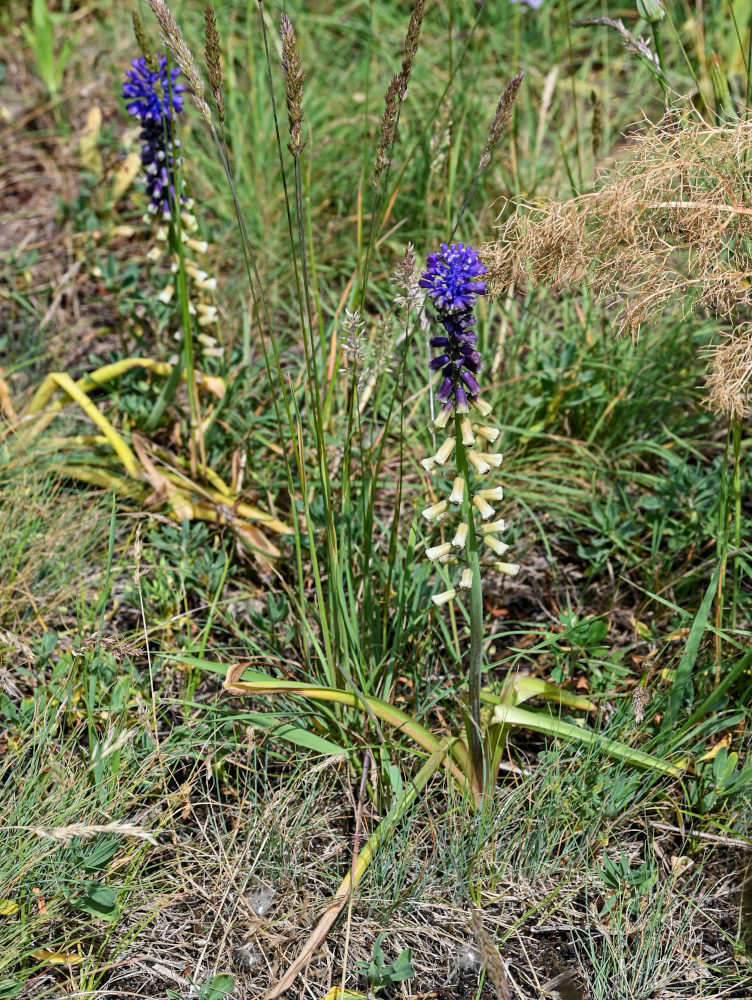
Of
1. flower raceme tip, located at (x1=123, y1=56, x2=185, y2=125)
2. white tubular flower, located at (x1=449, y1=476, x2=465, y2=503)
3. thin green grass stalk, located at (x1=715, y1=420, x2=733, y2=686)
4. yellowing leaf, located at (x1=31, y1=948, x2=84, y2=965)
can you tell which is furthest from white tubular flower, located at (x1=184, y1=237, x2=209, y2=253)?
yellowing leaf, located at (x1=31, y1=948, x2=84, y2=965)

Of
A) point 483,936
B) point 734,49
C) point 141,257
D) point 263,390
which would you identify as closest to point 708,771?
point 483,936

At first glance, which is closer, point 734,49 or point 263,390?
point 263,390

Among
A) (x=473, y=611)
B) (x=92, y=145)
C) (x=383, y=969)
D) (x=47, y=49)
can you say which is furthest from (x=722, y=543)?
(x=47, y=49)

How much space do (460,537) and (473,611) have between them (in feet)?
0.51

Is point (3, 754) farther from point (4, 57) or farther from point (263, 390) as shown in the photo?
point (4, 57)

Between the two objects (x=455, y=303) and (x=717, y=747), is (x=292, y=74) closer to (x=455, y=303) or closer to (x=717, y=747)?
(x=455, y=303)

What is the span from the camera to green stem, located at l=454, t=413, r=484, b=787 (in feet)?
5.84

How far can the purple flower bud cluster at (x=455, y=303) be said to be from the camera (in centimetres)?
162

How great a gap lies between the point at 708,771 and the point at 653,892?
0.30m

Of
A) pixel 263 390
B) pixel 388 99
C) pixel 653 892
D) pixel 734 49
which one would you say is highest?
pixel 388 99

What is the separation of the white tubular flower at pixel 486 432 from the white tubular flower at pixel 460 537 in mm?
181

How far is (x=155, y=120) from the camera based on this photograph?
2551 mm

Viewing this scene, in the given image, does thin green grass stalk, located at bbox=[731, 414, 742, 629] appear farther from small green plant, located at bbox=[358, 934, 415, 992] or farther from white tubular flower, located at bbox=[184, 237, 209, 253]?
white tubular flower, located at bbox=[184, 237, 209, 253]

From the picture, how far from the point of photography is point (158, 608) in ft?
8.49
